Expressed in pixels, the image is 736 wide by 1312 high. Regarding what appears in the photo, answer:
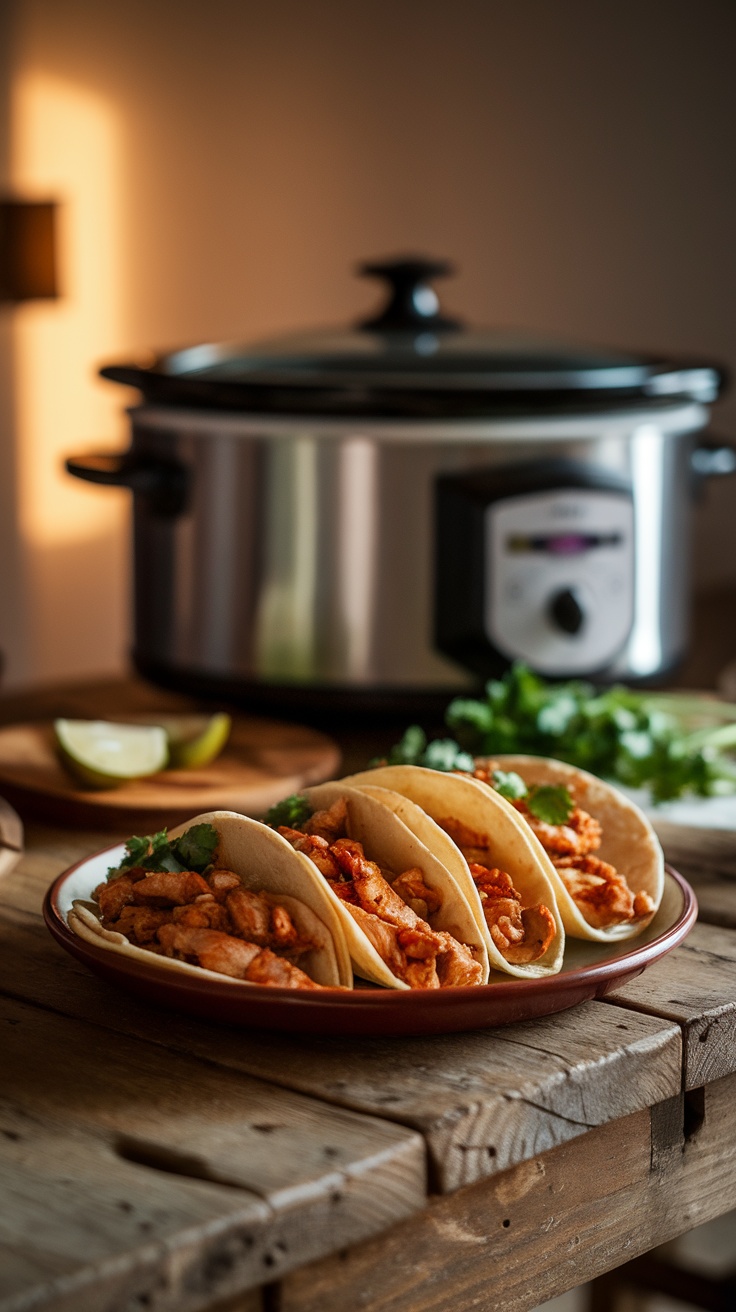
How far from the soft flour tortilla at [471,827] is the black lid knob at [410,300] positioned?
38.4 inches

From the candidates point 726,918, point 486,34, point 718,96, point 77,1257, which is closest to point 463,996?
point 77,1257

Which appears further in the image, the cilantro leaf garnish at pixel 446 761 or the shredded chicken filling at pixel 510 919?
the cilantro leaf garnish at pixel 446 761

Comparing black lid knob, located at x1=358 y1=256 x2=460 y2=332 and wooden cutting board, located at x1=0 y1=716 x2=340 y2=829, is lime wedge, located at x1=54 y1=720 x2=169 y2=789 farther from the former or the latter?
black lid knob, located at x1=358 y1=256 x2=460 y2=332

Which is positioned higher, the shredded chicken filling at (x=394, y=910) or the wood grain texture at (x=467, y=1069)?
the shredded chicken filling at (x=394, y=910)

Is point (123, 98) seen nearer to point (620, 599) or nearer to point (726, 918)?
point (620, 599)

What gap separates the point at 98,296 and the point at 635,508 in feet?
5.28

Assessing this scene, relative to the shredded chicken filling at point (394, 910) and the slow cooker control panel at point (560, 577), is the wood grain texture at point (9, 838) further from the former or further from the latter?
the slow cooker control panel at point (560, 577)

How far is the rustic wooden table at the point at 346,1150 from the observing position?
67 cm

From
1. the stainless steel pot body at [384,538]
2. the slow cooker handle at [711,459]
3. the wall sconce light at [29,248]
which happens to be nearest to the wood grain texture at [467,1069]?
the stainless steel pot body at [384,538]

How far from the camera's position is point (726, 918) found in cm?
111

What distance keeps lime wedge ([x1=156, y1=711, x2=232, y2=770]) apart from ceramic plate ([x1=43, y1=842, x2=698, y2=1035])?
0.51 m

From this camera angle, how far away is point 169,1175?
716 millimetres

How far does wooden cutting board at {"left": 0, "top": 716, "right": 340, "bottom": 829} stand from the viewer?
51.1 inches

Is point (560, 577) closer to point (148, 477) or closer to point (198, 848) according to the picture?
point (148, 477)
